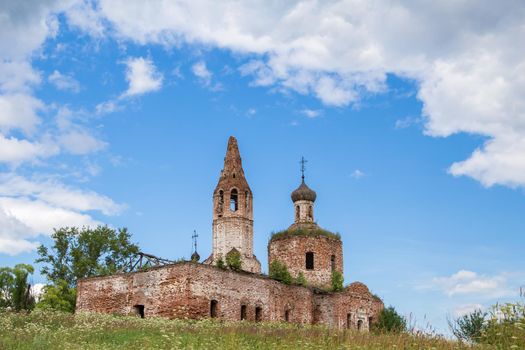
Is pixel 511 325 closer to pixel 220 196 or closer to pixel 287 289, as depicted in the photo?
pixel 287 289

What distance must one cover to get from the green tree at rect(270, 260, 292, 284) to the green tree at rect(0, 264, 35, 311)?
14.3m

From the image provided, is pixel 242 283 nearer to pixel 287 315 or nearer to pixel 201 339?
pixel 287 315

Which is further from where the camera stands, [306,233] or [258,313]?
[306,233]

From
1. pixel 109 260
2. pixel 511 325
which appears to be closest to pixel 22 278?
pixel 109 260

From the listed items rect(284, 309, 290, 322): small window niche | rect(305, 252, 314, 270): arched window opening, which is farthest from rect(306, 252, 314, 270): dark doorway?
rect(284, 309, 290, 322): small window niche

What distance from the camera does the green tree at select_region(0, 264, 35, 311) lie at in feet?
124

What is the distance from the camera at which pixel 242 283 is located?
30.2 metres

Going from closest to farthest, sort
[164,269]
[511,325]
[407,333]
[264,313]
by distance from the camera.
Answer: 1. [511,325]
2. [407,333]
3. [164,269]
4. [264,313]

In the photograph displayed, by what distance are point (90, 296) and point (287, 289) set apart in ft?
33.4

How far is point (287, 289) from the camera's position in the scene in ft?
111

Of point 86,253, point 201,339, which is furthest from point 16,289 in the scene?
point 201,339

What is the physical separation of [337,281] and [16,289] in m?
19.4

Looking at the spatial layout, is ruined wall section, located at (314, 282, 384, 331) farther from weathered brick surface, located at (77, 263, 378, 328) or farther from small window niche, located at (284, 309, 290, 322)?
small window niche, located at (284, 309, 290, 322)

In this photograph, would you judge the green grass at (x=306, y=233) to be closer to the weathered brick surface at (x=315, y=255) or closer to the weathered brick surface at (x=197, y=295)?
the weathered brick surface at (x=315, y=255)
